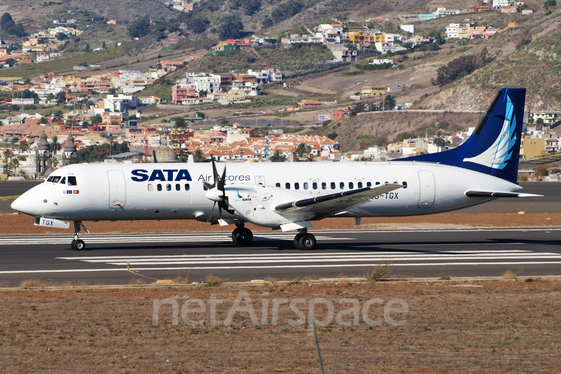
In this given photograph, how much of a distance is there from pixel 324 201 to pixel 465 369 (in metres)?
13.8

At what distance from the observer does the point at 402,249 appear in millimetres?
27188

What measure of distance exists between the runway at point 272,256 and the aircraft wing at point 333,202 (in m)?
1.64

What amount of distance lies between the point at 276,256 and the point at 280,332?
11.0 meters

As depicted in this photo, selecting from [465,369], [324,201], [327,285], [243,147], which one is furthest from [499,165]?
[243,147]

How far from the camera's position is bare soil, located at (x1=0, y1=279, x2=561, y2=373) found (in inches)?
466

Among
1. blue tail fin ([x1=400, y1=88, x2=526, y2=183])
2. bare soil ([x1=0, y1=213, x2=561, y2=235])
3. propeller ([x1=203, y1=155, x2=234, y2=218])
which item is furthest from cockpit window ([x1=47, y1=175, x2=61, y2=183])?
blue tail fin ([x1=400, y1=88, x2=526, y2=183])

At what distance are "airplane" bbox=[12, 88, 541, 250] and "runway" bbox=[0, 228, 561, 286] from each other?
1372 millimetres

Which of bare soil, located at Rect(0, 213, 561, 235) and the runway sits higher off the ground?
the runway

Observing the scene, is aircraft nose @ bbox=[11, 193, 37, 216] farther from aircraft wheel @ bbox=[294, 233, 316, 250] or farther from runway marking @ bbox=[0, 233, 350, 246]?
aircraft wheel @ bbox=[294, 233, 316, 250]

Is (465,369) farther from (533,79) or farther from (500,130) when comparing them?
(533,79)

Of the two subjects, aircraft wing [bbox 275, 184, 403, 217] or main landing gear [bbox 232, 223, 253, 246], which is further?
main landing gear [bbox 232, 223, 253, 246]

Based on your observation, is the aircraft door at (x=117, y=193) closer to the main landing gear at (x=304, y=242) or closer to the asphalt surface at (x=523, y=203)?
the main landing gear at (x=304, y=242)

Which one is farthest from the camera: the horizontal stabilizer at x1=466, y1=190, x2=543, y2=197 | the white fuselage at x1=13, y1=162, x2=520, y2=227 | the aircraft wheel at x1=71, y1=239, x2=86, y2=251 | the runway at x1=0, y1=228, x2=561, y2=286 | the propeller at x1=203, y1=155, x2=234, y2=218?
the horizontal stabilizer at x1=466, y1=190, x2=543, y2=197

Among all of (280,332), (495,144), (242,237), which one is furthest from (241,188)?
(280,332)
